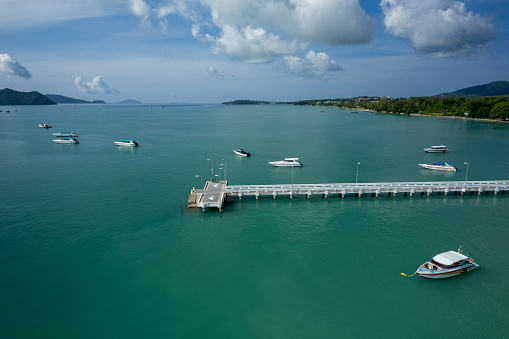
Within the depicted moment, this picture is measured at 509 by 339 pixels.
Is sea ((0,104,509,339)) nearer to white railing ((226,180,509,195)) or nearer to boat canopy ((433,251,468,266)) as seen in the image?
white railing ((226,180,509,195))

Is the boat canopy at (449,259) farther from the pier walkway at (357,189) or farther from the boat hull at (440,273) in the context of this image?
the pier walkway at (357,189)

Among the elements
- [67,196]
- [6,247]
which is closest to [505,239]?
[6,247]

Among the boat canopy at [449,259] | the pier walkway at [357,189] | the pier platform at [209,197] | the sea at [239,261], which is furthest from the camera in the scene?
the pier walkway at [357,189]

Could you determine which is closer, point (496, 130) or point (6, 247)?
point (6, 247)

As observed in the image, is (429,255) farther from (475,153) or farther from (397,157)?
(475,153)

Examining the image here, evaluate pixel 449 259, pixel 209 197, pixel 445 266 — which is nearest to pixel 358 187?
pixel 449 259

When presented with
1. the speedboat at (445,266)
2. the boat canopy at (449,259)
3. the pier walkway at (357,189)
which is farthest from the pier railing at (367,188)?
the speedboat at (445,266)
